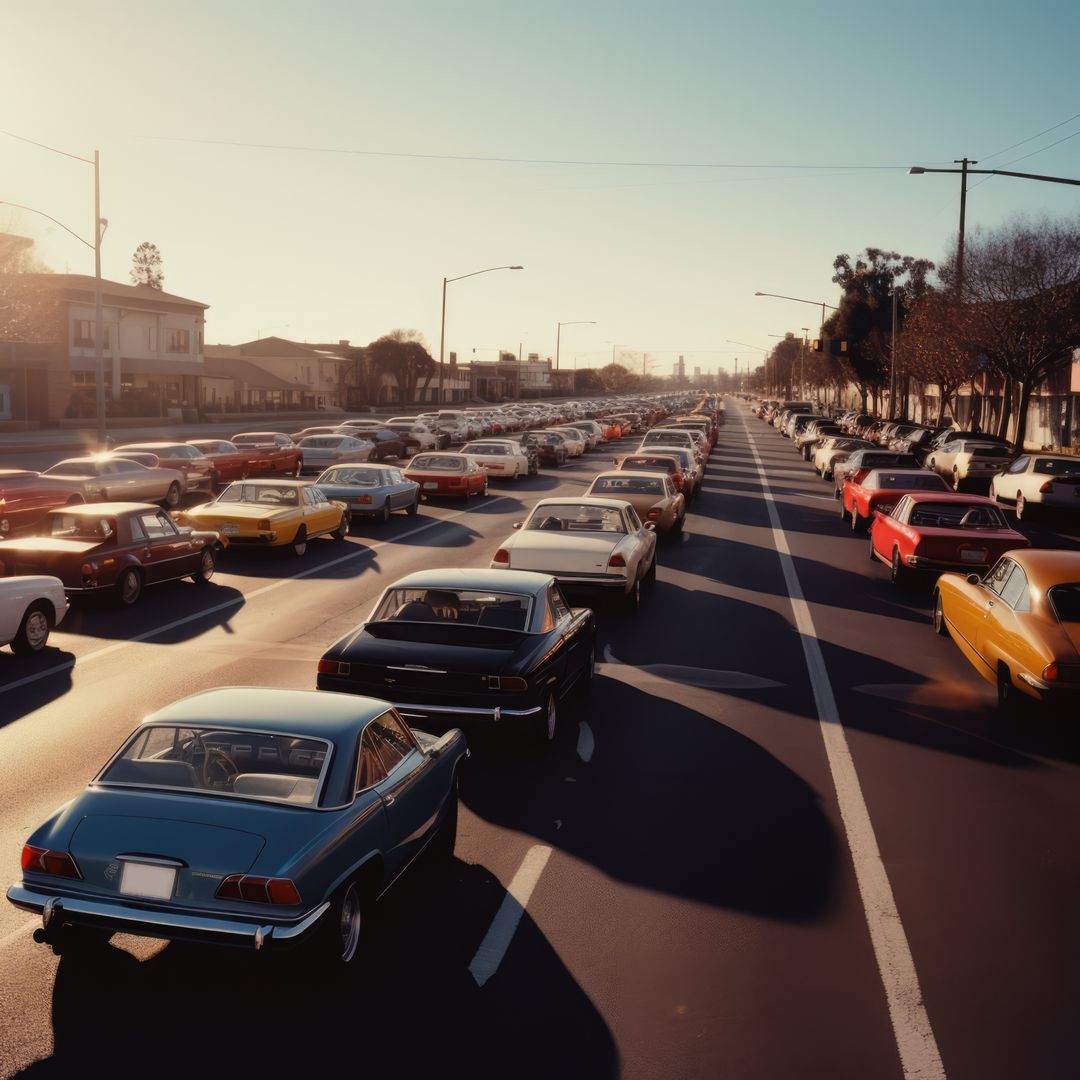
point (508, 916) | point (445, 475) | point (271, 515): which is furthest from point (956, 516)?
point (445, 475)

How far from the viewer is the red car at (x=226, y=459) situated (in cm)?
3500

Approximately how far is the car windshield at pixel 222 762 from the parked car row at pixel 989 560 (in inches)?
266

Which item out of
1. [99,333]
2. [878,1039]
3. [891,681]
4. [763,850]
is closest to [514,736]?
[763,850]

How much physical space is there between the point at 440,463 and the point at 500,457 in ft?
23.7

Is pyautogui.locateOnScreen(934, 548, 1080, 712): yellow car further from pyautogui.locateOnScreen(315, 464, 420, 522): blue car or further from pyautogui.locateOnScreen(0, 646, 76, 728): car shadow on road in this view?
pyautogui.locateOnScreen(315, 464, 420, 522): blue car

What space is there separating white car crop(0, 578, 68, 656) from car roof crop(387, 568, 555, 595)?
15.7 ft

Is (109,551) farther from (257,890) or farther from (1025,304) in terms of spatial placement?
(1025,304)

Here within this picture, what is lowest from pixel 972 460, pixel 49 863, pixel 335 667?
pixel 49 863

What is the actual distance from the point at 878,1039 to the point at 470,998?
187 cm

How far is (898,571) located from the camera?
1889 centimetres

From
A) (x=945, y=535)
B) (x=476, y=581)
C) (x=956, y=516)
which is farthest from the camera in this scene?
(x=956, y=516)

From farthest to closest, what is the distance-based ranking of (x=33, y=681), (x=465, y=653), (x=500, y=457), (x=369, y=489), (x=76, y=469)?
1. (x=500, y=457)
2. (x=76, y=469)
3. (x=369, y=489)
4. (x=33, y=681)
5. (x=465, y=653)

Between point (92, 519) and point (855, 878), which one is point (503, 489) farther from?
point (855, 878)

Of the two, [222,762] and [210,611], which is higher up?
[222,762]
